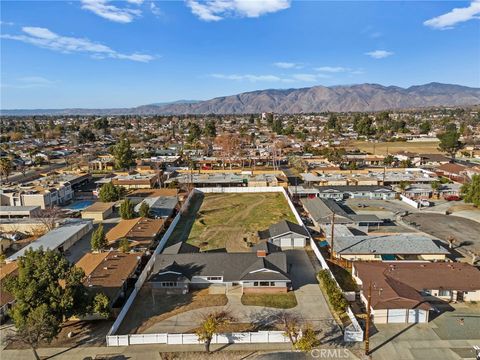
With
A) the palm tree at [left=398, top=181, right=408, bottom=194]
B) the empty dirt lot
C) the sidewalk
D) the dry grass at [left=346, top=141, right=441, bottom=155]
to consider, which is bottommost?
the sidewalk

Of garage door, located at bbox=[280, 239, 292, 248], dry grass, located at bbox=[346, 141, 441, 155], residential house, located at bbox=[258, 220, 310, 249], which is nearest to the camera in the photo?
residential house, located at bbox=[258, 220, 310, 249]

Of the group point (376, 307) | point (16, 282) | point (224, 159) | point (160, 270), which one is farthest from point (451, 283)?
point (224, 159)

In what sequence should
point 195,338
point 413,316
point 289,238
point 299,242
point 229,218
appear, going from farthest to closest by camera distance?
point 229,218
point 299,242
point 289,238
point 413,316
point 195,338

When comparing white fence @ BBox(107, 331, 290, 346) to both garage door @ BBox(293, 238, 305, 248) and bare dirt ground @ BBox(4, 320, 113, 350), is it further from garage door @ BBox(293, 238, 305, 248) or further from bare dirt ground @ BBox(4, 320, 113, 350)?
garage door @ BBox(293, 238, 305, 248)

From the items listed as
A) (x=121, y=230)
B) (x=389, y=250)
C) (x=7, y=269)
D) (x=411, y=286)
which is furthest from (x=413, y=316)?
(x=7, y=269)

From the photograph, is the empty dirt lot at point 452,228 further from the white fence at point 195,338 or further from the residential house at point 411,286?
the white fence at point 195,338

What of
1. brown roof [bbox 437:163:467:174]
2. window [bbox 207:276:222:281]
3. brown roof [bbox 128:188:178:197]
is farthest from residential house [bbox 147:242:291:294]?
brown roof [bbox 437:163:467:174]

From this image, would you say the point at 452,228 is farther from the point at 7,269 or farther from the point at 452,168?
the point at 7,269
